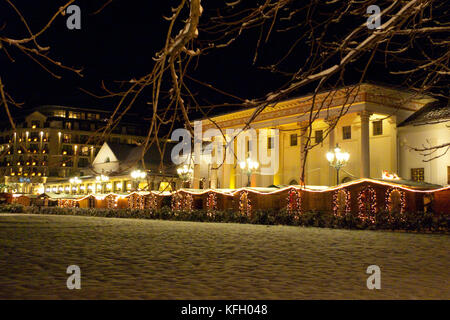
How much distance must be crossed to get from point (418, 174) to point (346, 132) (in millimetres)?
7452

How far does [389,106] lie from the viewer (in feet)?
115

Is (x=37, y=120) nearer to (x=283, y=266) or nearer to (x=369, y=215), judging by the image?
(x=369, y=215)

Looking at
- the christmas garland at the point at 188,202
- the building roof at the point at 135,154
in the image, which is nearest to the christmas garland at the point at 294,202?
the christmas garland at the point at 188,202

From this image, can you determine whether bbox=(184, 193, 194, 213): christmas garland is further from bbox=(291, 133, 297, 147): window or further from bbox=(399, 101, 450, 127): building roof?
bbox=(399, 101, 450, 127): building roof

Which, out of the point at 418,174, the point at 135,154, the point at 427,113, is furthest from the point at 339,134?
the point at 135,154

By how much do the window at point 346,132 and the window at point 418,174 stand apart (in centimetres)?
636

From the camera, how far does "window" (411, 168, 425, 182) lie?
34.3 meters

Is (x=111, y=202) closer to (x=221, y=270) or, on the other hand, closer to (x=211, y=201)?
(x=211, y=201)

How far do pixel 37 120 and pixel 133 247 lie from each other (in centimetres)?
10114

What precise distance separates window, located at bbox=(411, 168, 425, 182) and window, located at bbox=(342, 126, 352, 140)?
6365 millimetres

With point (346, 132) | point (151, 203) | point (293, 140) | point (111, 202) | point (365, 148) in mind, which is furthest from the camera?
point (293, 140)

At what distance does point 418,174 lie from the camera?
34625 millimetres

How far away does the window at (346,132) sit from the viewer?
3981cm
